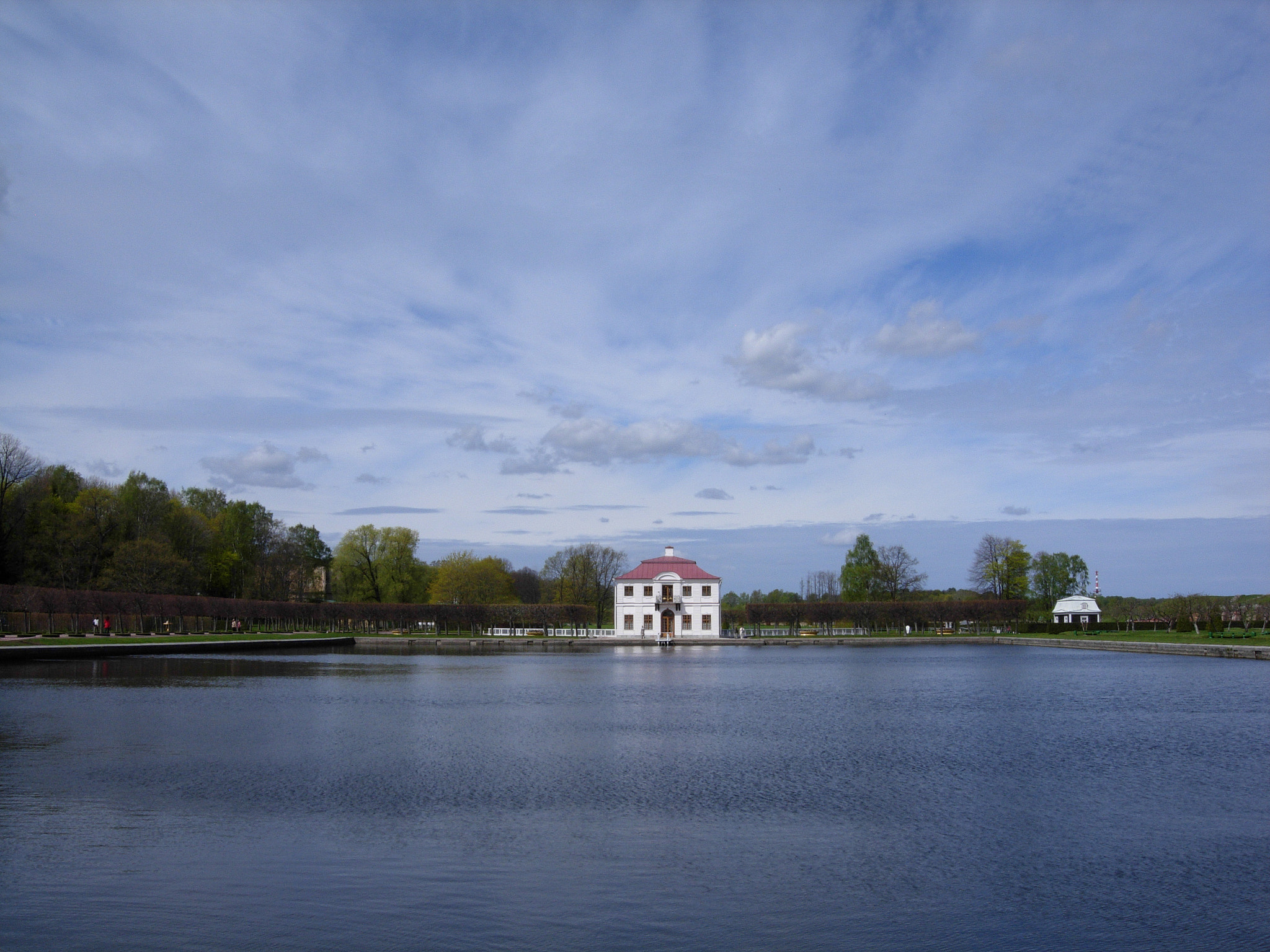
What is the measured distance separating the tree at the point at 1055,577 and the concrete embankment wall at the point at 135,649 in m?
64.9

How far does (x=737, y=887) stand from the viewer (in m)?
9.61

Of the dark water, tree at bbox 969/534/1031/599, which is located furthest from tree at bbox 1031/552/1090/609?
the dark water

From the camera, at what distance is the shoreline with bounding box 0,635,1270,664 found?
40438 mm

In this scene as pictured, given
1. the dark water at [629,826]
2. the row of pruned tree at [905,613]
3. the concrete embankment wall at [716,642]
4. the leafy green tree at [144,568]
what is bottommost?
the concrete embankment wall at [716,642]

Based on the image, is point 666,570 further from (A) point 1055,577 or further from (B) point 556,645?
(A) point 1055,577

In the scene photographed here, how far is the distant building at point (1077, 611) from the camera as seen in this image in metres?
72.6

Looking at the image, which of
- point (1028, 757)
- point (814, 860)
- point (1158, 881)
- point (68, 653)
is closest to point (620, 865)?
point (814, 860)

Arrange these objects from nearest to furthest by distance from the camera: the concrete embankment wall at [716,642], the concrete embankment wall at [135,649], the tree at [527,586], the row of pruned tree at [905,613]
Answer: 1. the concrete embankment wall at [135,649]
2. the concrete embankment wall at [716,642]
3. the row of pruned tree at [905,613]
4. the tree at [527,586]

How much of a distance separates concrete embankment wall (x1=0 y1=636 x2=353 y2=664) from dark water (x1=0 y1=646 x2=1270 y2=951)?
52.3 ft

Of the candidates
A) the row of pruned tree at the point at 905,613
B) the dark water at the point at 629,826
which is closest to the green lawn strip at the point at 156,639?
the dark water at the point at 629,826

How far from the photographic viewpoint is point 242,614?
64.4m

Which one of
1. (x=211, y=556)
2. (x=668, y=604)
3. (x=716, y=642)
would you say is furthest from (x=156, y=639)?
(x=716, y=642)

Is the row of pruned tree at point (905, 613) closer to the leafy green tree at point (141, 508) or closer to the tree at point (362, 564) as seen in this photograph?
the tree at point (362, 564)

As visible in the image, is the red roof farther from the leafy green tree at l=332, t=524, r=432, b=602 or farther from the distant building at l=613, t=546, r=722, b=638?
the leafy green tree at l=332, t=524, r=432, b=602
